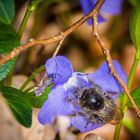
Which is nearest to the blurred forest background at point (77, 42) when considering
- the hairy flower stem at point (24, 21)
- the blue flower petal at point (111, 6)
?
the blue flower petal at point (111, 6)

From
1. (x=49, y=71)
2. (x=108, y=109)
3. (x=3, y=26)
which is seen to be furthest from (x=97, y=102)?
(x=3, y=26)

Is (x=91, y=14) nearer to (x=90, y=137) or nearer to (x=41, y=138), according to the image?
(x=90, y=137)

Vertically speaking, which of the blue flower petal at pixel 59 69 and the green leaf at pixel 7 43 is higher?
the green leaf at pixel 7 43

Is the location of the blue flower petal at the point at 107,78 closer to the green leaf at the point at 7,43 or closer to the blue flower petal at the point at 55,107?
the blue flower petal at the point at 55,107

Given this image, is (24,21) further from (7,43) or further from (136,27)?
(136,27)

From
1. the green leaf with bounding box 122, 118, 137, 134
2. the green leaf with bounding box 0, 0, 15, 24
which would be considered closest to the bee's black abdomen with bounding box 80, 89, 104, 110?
the green leaf with bounding box 0, 0, 15, 24

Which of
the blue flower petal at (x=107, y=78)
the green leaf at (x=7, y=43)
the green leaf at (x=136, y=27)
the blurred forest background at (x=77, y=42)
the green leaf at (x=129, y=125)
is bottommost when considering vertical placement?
the green leaf at (x=129, y=125)
